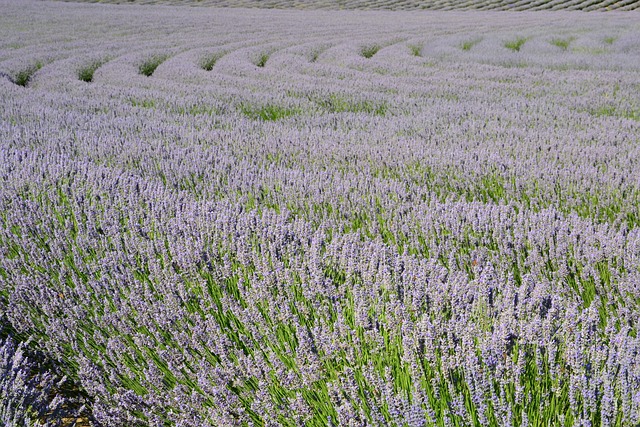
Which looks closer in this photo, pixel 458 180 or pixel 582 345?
pixel 582 345

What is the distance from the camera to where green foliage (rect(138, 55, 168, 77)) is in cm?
1083

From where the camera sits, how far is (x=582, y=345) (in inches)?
51.2

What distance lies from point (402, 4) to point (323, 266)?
31.7 metres

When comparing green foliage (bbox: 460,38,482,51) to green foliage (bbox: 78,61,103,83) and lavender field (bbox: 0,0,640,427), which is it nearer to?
lavender field (bbox: 0,0,640,427)

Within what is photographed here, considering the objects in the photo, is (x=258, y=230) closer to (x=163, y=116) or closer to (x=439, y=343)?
(x=439, y=343)

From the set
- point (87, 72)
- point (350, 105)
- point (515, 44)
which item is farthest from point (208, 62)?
point (515, 44)

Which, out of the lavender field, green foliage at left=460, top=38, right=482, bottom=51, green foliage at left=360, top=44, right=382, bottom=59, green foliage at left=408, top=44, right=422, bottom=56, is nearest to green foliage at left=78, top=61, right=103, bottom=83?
the lavender field

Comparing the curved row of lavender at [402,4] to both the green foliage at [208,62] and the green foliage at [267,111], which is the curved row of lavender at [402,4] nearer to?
the green foliage at [208,62]

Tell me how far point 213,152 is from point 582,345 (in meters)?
3.09

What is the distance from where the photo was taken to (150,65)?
11148 mm

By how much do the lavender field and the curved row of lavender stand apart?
24.8 m

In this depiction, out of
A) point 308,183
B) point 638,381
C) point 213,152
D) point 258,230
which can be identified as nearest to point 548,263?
point 638,381

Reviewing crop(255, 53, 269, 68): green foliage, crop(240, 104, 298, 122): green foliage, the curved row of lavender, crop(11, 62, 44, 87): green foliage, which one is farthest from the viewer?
the curved row of lavender

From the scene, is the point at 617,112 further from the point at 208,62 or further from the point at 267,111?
the point at 208,62
